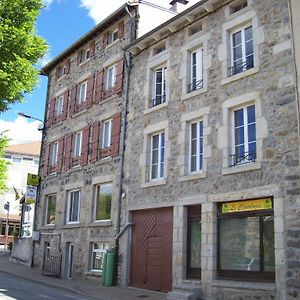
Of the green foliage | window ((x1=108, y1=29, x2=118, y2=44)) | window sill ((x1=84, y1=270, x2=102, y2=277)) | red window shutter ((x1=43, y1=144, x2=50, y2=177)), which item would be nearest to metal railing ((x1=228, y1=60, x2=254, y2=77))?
the green foliage

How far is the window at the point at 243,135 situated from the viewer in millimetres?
11750

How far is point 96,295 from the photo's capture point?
1312 cm

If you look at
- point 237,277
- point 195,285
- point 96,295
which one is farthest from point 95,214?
point 237,277

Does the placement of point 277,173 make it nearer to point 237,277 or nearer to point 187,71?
point 237,277

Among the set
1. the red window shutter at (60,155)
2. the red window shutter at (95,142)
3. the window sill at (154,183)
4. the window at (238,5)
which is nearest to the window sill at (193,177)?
the window sill at (154,183)

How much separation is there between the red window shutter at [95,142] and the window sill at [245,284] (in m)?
7.89

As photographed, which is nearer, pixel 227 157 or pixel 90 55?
pixel 227 157

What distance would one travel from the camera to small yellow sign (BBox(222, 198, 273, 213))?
11.0 m

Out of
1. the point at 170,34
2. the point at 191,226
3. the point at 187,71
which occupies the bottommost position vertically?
the point at 191,226

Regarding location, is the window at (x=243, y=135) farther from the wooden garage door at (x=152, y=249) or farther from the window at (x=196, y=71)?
the wooden garage door at (x=152, y=249)

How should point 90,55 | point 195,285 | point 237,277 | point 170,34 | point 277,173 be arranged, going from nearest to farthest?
point 277,173, point 237,277, point 195,285, point 170,34, point 90,55

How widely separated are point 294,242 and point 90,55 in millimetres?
13003

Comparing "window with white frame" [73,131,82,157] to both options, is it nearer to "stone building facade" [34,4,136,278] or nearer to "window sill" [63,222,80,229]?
"stone building facade" [34,4,136,278]

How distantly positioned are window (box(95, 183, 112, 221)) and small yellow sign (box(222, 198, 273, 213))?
5877 mm
